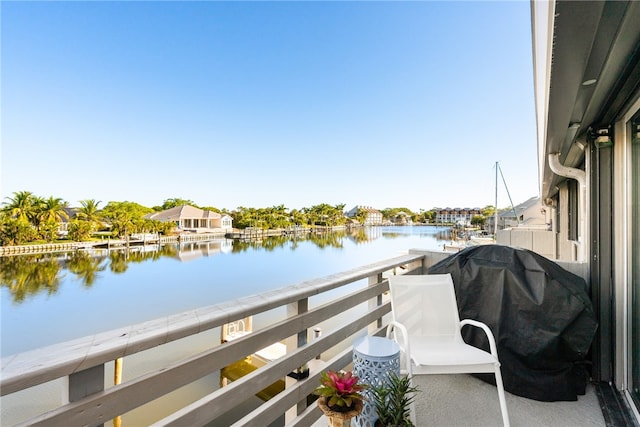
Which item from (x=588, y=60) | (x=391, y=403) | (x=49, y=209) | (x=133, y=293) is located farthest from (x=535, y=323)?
(x=49, y=209)

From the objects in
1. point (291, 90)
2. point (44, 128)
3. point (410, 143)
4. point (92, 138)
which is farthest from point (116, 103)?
point (410, 143)

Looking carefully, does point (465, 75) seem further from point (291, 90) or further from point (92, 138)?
point (92, 138)

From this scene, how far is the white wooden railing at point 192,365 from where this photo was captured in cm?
68

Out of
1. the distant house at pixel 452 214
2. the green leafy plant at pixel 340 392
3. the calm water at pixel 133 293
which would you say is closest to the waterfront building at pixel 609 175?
the green leafy plant at pixel 340 392

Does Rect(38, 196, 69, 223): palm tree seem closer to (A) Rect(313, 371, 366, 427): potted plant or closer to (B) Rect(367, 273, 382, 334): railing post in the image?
(B) Rect(367, 273, 382, 334): railing post

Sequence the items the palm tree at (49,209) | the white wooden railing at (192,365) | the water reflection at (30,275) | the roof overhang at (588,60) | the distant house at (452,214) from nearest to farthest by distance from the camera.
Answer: the white wooden railing at (192,365), the roof overhang at (588,60), the water reflection at (30,275), the palm tree at (49,209), the distant house at (452,214)

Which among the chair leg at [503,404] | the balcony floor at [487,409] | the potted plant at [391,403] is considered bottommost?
the balcony floor at [487,409]

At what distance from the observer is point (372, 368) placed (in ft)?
4.45

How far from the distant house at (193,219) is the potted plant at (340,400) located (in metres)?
45.8

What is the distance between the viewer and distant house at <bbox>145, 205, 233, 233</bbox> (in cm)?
4366

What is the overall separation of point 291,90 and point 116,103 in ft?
A: 45.6

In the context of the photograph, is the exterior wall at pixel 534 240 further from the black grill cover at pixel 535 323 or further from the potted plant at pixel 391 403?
the potted plant at pixel 391 403

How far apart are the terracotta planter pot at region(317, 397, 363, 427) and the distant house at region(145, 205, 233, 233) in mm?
45849

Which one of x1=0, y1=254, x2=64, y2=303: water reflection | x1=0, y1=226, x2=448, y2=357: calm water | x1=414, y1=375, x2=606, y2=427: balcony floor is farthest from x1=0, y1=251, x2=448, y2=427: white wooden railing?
x1=0, y1=254, x2=64, y2=303: water reflection
